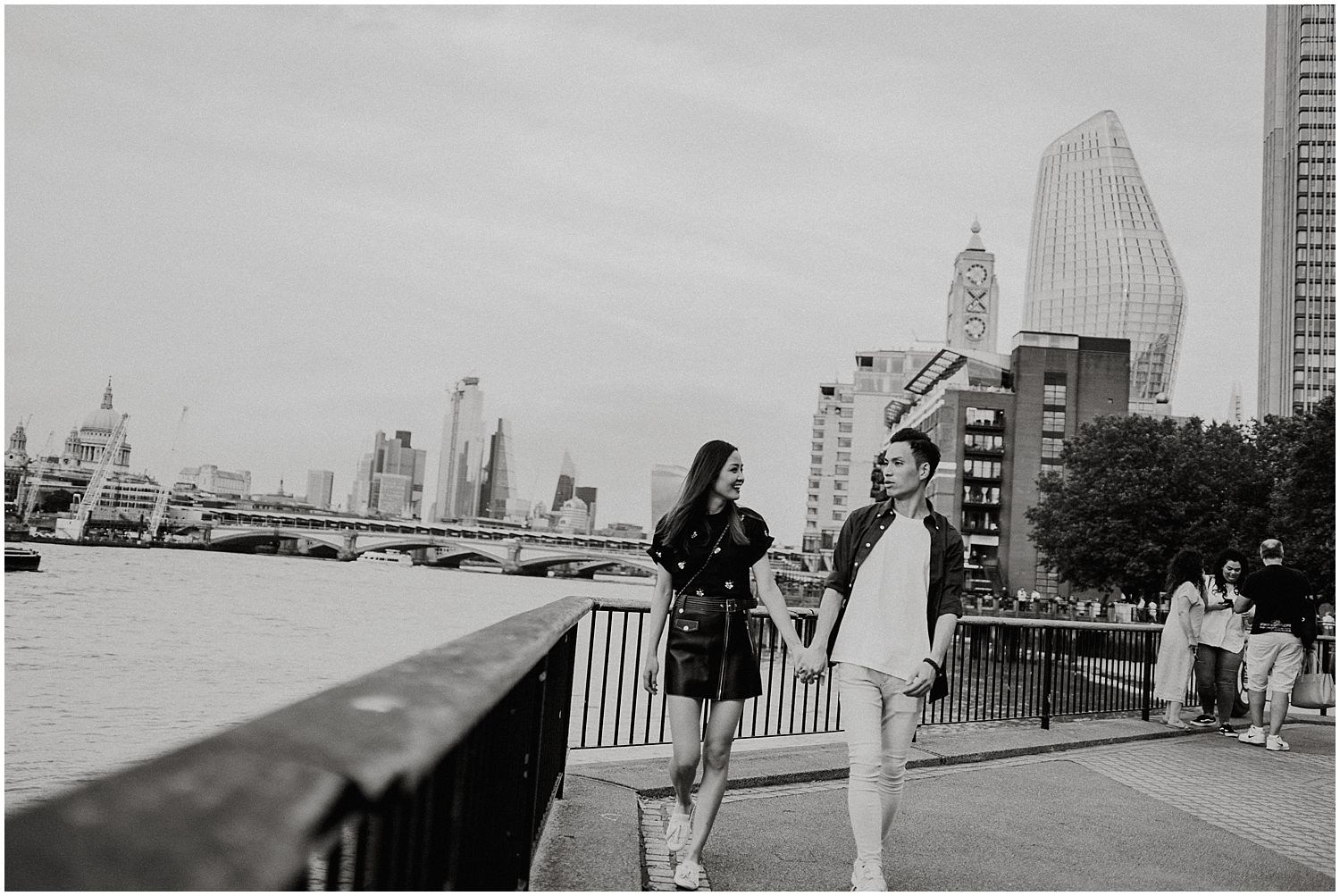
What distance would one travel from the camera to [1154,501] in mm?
48344

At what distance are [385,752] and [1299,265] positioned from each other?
572 ft

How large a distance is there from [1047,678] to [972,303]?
5501 inches

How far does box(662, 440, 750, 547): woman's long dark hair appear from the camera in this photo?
4742 millimetres

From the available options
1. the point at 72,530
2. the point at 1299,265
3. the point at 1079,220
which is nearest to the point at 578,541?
the point at 72,530

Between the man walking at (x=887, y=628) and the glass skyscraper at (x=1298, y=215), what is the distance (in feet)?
509

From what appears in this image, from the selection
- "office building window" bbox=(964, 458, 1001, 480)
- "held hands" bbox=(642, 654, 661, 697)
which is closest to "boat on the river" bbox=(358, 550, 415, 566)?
"office building window" bbox=(964, 458, 1001, 480)

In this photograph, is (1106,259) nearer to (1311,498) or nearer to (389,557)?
(389,557)

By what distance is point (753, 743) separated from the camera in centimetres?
913

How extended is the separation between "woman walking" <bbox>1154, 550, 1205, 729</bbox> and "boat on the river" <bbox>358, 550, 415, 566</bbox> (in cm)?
10508

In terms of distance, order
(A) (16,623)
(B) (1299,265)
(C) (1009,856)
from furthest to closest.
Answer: (B) (1299,265)
(A) (16,623)
(C) (1009,856)

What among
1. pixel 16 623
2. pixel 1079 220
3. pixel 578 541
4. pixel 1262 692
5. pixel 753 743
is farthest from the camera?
pixel 1079 220

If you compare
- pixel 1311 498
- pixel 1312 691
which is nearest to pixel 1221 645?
pixel 1312 691

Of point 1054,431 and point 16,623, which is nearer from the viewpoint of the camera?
point 16,623

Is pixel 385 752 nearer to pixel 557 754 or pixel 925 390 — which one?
pixel 557 754
